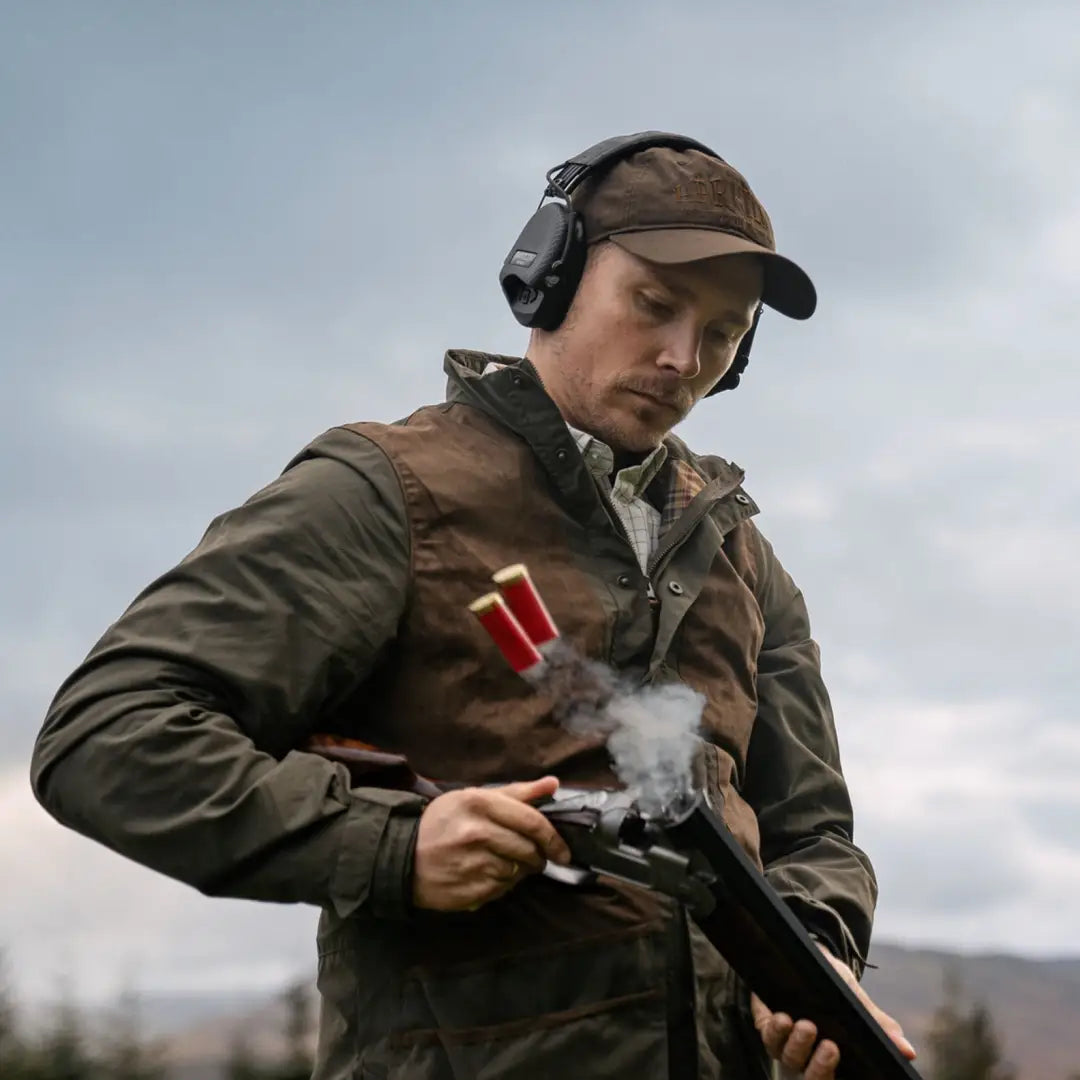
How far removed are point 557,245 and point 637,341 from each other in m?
0.35

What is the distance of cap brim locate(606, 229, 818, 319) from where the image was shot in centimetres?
407

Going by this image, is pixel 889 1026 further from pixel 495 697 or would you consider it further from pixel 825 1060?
pixel 495 697

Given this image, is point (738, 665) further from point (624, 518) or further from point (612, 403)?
point (612, 403)

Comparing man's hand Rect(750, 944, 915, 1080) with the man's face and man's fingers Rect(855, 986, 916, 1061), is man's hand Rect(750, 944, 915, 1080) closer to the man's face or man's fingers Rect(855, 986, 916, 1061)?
man's fingers Rect(855, 986, 916, 1061)

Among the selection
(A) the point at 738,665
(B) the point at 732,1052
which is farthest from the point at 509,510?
(B) the point at 732,1052

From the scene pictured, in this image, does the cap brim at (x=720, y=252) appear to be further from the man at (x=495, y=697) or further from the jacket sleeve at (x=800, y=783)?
the jacket sleeve at (x=800, y=783)

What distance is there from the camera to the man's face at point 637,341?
13.5 ft

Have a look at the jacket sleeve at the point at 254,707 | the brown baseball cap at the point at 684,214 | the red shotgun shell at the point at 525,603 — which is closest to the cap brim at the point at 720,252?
the brown baseball cap at the point at 684,214

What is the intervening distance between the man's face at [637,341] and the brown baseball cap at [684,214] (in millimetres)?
56

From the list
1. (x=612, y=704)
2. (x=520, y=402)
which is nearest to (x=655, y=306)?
(x=520, y=402)

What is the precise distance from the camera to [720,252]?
407 cm

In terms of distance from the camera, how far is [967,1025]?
17281 millimetres

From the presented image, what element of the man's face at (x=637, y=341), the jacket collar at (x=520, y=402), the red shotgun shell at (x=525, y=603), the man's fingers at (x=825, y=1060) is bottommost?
the man's fingers at (x=825, y=1060)

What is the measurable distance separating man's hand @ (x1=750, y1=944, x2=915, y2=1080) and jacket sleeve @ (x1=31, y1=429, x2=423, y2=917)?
3.07 feet
